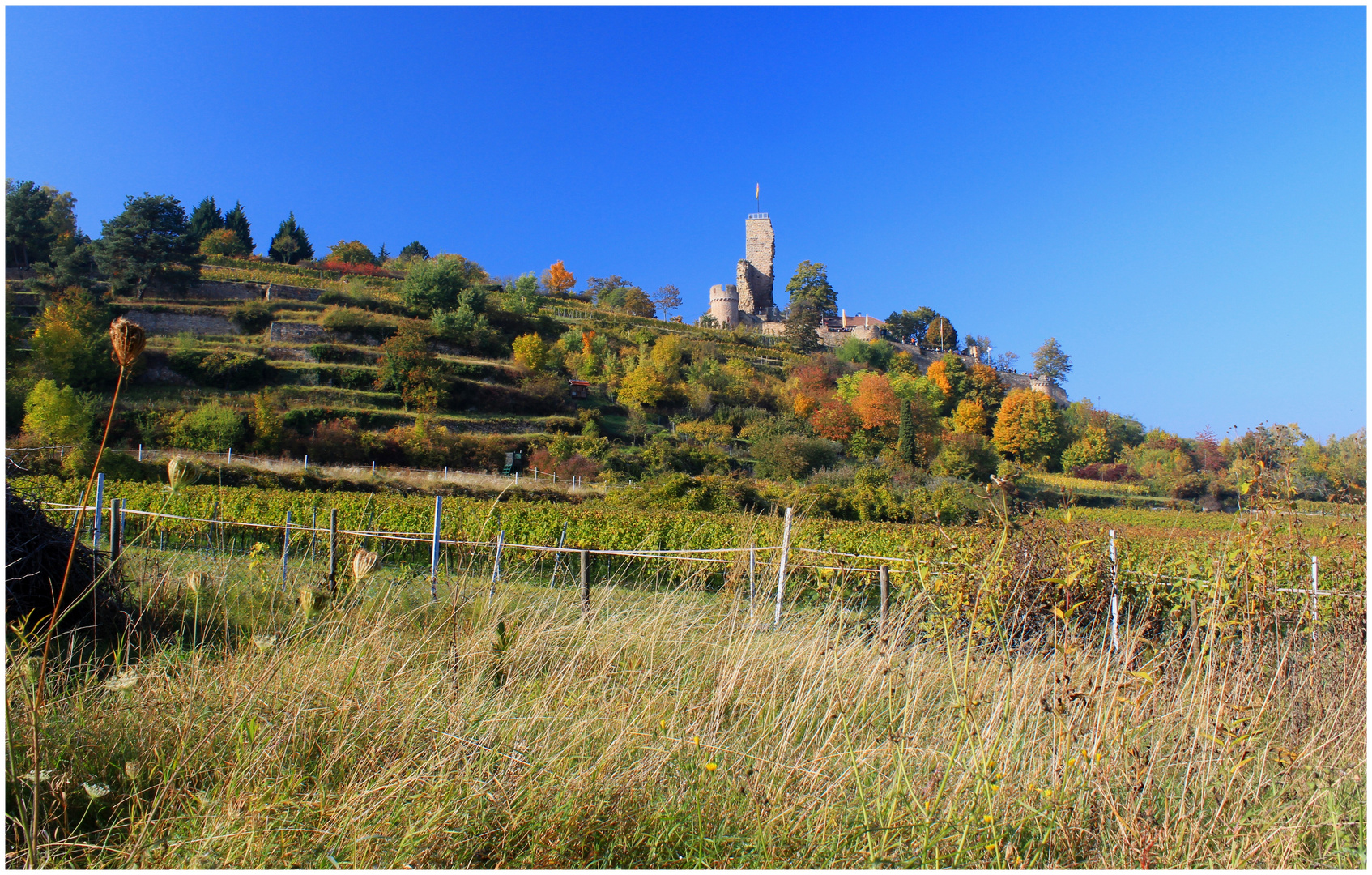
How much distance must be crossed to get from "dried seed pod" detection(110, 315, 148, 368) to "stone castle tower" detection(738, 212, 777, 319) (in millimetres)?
60693

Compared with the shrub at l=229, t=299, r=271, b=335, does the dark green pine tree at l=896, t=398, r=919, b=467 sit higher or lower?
lower

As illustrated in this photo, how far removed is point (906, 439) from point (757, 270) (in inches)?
1351

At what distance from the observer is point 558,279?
6681 cm

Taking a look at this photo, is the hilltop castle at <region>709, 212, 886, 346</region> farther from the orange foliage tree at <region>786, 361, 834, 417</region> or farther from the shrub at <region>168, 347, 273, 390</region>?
the shrub at <region>168, 347, 273, 390</region>

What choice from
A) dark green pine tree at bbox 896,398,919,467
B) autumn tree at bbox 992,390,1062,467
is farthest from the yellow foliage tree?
autumn tree at bbox 992,390,1062,467

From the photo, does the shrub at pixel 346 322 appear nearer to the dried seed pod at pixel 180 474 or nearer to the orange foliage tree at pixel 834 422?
the orange foliage tree at pixel 834 422

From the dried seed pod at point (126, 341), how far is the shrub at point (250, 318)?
120 ft

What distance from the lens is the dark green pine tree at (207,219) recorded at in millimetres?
51344

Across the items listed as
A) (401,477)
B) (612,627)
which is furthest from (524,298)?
(612,627)

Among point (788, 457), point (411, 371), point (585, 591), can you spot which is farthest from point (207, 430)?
point (585, 591)

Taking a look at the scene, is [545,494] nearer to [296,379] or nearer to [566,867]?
[296,379]

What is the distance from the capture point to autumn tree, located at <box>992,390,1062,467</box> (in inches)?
1626

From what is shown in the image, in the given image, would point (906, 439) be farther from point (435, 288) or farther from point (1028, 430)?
point (435, 288)

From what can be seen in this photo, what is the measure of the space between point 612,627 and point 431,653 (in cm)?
65
